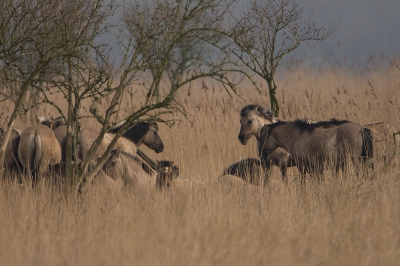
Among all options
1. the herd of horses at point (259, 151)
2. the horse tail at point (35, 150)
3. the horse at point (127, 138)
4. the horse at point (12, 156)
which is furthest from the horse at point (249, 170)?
the horse at point (12, 156)

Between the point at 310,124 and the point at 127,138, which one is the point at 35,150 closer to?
the point at 127,138

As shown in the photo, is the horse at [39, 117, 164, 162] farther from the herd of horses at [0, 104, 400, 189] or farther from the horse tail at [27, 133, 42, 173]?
the horse tail at [27, 133, 42, 173]

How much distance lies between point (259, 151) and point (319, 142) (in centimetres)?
138

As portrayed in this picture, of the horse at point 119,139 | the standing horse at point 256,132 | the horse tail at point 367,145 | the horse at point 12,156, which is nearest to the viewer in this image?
the horse tail at point 367,145

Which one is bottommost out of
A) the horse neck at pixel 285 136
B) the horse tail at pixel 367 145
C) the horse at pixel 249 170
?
the horse at pixel 249 170

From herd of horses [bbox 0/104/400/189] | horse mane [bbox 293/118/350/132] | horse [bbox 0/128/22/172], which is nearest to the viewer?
herd of horses [bbox 0/104/400/189]

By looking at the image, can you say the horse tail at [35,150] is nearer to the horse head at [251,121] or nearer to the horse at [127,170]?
the horse at [127,170]

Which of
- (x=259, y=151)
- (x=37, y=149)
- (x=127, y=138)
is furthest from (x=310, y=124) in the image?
(x=37, y=149)

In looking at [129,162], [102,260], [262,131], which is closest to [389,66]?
[262,131]

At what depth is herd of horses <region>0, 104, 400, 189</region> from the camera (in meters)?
10.8

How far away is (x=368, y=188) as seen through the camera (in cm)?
959

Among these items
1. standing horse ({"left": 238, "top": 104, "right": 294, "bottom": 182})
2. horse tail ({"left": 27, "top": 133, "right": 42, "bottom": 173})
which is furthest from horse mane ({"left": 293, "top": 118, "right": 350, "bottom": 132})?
horse tail ({"left": 27, "top": 133, "right": 42, "bottom": 173})

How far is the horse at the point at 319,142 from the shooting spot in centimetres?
1102

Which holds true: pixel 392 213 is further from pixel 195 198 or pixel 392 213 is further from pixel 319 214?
pixel 195 198
